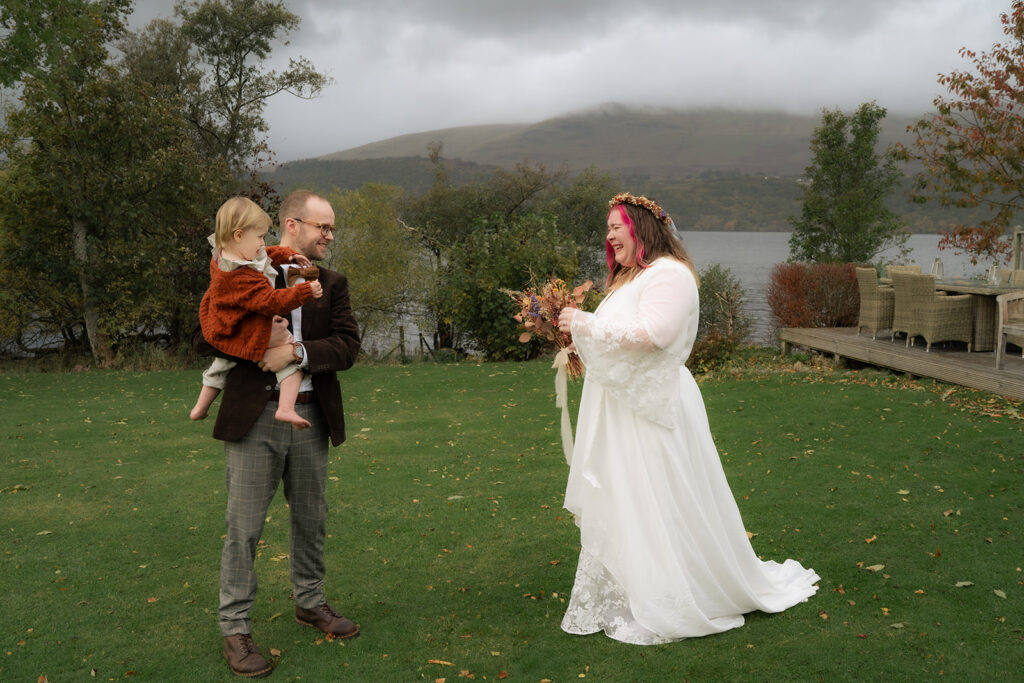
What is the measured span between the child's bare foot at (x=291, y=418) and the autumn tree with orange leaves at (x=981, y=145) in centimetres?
1561

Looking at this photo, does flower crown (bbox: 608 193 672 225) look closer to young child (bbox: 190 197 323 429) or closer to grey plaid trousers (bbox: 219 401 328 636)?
young child (bbox: 190 197 323 429)

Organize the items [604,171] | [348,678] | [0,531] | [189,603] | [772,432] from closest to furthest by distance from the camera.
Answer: [348,678] < [189,603] < [0,531] < [772,432] < [604,171]

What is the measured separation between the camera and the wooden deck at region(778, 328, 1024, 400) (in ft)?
32.7

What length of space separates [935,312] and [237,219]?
1176 cm

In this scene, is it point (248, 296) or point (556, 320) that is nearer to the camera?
point (248, 296)

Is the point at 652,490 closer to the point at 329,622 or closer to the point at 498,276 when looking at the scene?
the point at 329,622

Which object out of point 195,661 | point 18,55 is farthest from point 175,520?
point 18,55

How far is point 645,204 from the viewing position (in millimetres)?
4082

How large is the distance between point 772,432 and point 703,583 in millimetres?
4933

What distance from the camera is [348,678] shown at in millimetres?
3678

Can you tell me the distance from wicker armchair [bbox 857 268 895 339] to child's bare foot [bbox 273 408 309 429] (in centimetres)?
1280

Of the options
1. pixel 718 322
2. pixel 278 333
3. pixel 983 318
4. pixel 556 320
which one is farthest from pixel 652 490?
pixel 718 322

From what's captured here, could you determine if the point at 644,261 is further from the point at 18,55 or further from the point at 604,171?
the point at 604,171

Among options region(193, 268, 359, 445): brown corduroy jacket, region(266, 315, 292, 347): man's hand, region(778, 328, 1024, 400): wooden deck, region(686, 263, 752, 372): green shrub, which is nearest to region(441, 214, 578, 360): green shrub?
region(686, 263, 752, 372): green shrub
